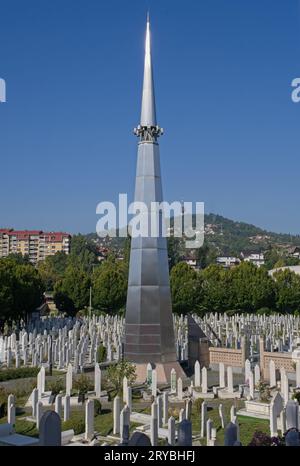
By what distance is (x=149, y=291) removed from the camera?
22.9 meters

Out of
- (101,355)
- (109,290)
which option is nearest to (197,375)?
(101,355)

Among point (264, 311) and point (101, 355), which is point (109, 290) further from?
point (101, 355)

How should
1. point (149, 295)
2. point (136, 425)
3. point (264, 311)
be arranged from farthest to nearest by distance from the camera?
point (264, 311) → point (149, 295) → point (136, 425)

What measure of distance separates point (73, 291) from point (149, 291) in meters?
30.1

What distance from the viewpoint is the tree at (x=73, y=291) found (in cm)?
5200

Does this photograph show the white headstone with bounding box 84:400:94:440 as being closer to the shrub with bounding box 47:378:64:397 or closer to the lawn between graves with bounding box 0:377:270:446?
the lawn between graves with bounding box 0:377:270:446

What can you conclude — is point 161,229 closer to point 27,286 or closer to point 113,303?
point 27,286

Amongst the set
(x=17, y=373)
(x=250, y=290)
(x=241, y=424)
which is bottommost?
(x=241, y=424)

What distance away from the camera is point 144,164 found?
23.5m

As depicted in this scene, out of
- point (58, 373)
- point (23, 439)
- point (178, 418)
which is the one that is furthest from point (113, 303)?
point (23, 439)

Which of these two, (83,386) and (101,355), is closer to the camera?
(83,386)

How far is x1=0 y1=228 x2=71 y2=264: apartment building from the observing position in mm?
161250

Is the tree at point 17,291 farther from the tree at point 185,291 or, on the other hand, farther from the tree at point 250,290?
the tree at point 250,290

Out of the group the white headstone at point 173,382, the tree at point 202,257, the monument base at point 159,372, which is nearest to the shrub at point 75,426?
the white headstone at point 173,382
